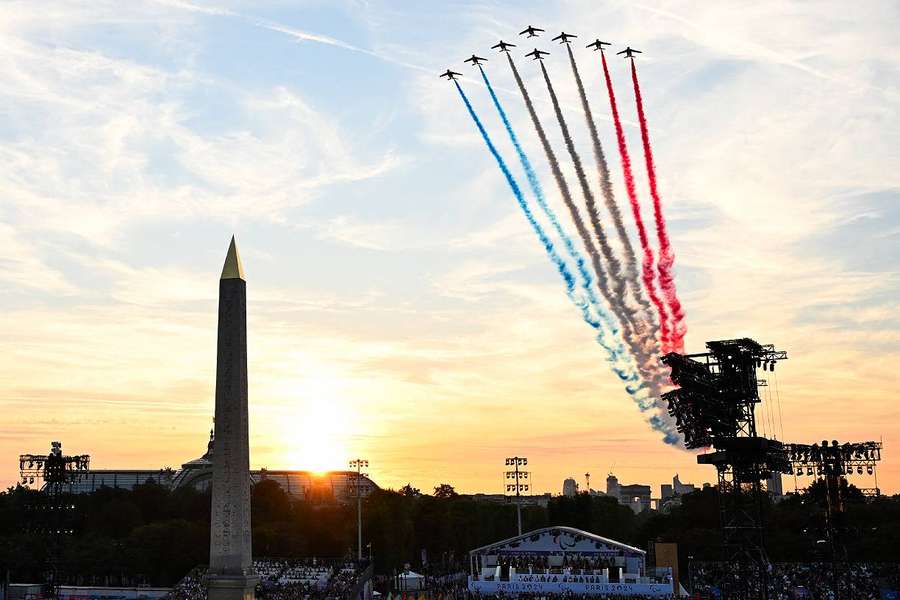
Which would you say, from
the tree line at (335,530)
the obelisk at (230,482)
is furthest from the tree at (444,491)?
the obelisk at (230,482)

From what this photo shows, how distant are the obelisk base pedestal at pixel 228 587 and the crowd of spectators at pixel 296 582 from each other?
31201 mm

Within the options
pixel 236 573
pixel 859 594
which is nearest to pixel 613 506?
pixel 859 594

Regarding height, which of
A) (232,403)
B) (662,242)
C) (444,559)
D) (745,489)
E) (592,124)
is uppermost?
(592,124)

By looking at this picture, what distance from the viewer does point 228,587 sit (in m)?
37.9

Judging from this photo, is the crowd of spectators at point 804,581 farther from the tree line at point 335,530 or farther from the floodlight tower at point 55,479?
the floodlight tower at point 55,479

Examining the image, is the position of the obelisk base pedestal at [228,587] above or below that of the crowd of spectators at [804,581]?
above

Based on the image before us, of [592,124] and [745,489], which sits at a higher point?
[592,124]

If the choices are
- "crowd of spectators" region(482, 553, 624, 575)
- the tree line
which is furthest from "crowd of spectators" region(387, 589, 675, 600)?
the tree line

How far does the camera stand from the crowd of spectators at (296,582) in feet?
229

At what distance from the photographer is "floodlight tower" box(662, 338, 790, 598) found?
5753 cm

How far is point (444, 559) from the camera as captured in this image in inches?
4414

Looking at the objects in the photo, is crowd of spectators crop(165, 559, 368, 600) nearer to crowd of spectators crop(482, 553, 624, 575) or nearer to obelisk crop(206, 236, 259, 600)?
crowd of spectators crop(482, 553, 624, 575)

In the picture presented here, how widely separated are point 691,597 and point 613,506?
6428 cm

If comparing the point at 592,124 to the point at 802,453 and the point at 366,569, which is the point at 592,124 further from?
the point at 366,569
